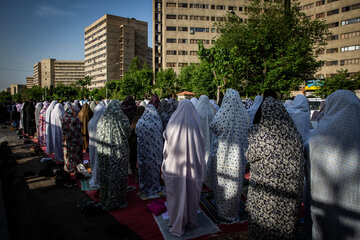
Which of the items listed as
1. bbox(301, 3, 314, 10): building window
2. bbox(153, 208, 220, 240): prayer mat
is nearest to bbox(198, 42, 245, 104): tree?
bbox(153, 208, 220, 240): prayer mat

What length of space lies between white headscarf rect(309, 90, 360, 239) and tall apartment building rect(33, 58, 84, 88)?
144 metres

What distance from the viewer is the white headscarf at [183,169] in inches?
114

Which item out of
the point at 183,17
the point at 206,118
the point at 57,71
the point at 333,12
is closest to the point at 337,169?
the point at 206,118

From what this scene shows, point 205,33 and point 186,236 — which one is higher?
point 205,33

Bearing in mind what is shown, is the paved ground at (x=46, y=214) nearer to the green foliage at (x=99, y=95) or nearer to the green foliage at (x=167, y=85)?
the green foliage at (x=167, y=85)

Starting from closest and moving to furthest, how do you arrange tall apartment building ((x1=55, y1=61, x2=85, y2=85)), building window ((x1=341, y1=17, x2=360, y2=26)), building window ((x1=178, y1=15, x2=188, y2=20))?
building window ((x1=341, y1=17, x2=360, y2=26)) < building window ((x1=178, y1=15, x2=188, y2=20)) < tall apartment building ((x1=55, y1=61, x2=85, y2=85))

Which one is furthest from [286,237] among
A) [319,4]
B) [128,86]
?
[319,4]

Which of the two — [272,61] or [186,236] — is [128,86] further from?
[186,236]

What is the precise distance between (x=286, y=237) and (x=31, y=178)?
18.1 ft

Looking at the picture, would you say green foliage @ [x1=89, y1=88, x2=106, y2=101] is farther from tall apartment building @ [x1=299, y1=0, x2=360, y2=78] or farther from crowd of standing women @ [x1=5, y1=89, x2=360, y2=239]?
tall apartment building @ [x1=299, y1=0, x2=360, y2=78]

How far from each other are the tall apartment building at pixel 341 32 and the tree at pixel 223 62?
3332 cm

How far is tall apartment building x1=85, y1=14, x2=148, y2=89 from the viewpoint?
69.3 metres

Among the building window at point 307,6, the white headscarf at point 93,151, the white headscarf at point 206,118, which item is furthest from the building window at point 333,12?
the white headscarf at point 93,151

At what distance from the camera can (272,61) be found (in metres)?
16.5
